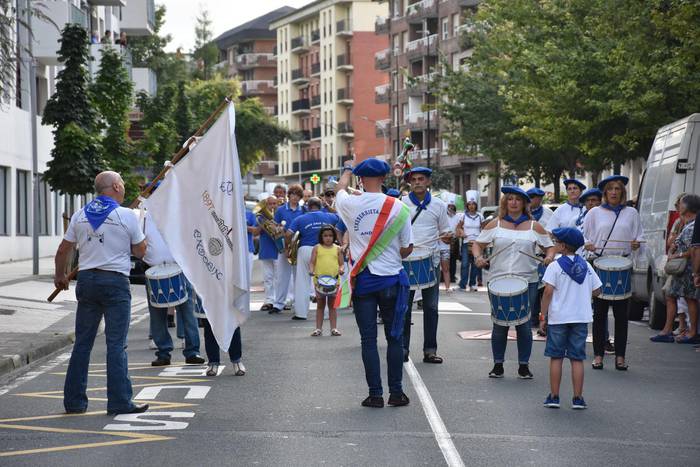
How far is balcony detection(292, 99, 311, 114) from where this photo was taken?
13725cm

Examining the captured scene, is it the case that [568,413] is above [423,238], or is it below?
below

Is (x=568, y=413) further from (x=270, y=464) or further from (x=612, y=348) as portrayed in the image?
(x=612, y=348)

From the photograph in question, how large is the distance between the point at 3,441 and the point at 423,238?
5851 millimetres

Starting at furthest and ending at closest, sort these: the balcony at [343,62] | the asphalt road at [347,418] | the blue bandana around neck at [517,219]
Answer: the balcony at [343,62] → the blue bandana around neck at [517,219] → the asphalt road at [347,418]

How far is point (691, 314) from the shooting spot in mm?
17625

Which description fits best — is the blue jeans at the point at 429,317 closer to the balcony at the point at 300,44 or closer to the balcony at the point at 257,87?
the balcony at the point at 300,44

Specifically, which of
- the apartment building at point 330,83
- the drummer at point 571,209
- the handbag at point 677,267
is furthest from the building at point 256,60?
the handbag at point 677,267

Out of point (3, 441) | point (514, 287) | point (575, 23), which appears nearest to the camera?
point (3, 441)

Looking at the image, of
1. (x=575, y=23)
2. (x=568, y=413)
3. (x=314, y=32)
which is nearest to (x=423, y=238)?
(x=568, y=413)

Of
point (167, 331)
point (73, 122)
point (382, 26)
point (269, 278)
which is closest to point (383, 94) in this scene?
point (382, 26)

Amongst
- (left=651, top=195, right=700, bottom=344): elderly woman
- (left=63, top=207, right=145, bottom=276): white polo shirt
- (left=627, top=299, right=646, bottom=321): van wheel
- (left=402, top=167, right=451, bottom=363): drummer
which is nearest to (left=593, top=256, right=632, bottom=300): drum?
(left=402, top=167, right=451, bottom=363): drummer

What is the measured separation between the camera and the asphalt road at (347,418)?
9016mm

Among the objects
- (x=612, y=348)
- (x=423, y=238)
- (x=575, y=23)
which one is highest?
(x=575, y=23)

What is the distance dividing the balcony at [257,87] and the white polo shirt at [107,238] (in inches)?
5737
